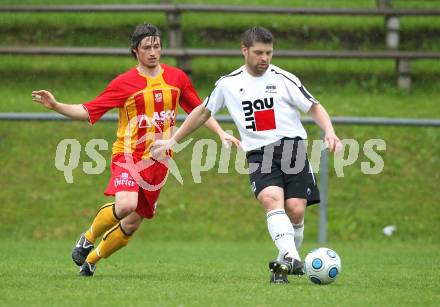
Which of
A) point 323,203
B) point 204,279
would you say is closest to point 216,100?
point 204,279

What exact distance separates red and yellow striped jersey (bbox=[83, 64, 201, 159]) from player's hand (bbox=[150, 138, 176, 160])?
7cm

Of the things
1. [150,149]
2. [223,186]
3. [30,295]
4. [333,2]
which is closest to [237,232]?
[223,186]

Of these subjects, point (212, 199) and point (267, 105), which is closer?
point (267, 105)

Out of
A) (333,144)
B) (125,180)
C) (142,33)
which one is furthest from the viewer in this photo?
(142,33)

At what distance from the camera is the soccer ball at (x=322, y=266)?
7164mm

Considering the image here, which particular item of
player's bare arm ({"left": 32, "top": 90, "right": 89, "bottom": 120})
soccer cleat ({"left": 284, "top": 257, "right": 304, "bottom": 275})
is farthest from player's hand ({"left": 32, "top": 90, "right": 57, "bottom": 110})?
soccer cleat ({"left": 284, "top": 257, "right": 304, "bottom": 275})

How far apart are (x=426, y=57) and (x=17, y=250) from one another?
26.4ft

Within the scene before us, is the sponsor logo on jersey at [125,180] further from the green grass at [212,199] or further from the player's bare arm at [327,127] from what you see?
the green grass at [212,199]

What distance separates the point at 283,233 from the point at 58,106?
206cm

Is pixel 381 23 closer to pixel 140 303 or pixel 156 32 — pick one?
pixel 156 32

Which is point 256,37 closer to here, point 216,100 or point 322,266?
point 216,100

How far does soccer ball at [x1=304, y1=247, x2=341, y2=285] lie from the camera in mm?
7164

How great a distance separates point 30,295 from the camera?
6.50 meters

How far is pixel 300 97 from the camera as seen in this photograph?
24.7 ft
